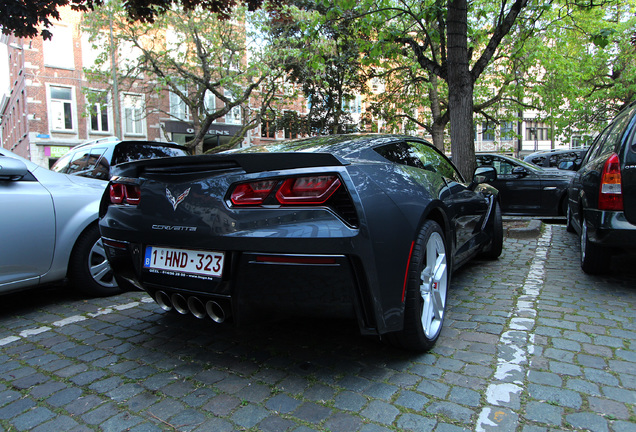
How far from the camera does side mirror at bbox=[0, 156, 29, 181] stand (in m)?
3.18

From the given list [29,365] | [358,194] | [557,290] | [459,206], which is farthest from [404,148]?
[29,365]

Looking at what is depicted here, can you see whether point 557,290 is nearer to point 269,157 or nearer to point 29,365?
point 269,157

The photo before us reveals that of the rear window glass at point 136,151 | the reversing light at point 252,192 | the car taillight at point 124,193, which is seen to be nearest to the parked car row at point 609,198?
the reversing light at point 252,192

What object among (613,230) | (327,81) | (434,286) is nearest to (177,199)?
(434,286)

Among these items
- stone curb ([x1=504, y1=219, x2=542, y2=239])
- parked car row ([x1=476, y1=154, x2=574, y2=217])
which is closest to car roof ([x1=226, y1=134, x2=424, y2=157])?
stone curb ([x1=504, y1=219, x2=542, y2=239])

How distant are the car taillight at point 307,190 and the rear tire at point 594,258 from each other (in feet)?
10.5

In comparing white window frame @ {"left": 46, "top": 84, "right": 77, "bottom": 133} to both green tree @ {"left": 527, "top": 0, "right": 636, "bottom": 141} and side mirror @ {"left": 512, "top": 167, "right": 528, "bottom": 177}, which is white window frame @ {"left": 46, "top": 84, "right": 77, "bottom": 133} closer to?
green tree @ {"left": 527, "top": 0, "right": 636, "bottom": 141}

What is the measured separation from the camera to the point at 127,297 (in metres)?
4.01

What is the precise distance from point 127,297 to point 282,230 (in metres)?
2.63

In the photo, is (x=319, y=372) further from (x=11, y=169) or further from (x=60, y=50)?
(x=60, y=50)

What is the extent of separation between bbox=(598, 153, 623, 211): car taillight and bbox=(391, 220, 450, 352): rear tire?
1745mm

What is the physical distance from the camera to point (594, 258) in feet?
13.8

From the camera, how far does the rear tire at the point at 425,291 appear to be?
2.36 metres

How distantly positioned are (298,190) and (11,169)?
246 centimetres
